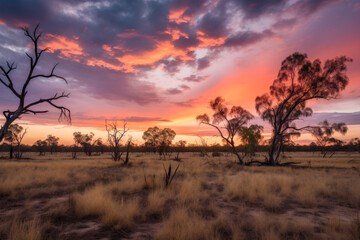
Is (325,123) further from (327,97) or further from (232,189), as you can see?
(232,189)

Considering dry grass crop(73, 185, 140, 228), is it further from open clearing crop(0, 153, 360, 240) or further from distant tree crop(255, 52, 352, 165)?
distant tree crop(255, 52, 352, 165)

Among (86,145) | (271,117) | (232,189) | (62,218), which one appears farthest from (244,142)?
(86,145)

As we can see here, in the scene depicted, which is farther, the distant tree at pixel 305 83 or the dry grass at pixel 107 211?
the distant tree at pixel 305 83

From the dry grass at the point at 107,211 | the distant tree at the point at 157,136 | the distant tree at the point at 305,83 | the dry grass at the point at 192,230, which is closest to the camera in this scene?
the dry grass at the point at 192,230

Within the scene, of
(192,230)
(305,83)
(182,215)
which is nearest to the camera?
(192,230)

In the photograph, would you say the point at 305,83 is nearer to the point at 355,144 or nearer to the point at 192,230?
the point at 192,230

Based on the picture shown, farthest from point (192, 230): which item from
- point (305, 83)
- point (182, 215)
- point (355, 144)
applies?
point (355, 144)

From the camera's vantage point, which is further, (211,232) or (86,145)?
(86,145)

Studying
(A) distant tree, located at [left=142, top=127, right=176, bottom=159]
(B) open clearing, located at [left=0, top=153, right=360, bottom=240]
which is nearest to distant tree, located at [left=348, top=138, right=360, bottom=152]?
(A) distant tree, located at [left=142, top=127, right=176, bottom=159]

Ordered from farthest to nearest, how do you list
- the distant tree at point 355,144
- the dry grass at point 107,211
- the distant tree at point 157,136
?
the distant tree at point 355,144 → the distant tree at point 157,136 → the dry grass at point 107,211

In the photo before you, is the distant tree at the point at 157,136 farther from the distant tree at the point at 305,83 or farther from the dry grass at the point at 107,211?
the dry grass at the point at 107,211

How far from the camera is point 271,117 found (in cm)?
2573

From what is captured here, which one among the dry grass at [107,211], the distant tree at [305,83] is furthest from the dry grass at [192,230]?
the distant tree at [305,83]

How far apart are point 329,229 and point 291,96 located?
19.9 meters
